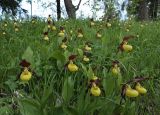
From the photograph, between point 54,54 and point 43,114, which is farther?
point 54,54

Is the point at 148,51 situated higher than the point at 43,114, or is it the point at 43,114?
the point at 148,51

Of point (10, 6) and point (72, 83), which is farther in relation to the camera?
point (10, 6)

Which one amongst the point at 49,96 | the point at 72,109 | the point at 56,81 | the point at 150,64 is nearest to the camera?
the point at 72,109

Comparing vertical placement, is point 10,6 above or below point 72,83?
above

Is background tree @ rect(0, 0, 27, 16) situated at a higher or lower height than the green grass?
higher

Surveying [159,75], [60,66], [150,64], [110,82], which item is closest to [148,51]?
[150,64]

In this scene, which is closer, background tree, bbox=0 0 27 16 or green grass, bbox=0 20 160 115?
green grass, bbox=0 20 160 115

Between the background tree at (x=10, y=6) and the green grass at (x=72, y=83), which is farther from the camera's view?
the background tree at (x=10, y=6)

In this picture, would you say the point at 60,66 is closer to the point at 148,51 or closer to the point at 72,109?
the point at 72,109

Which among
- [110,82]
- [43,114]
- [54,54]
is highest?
[54,54]

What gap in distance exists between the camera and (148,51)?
505 centimetres

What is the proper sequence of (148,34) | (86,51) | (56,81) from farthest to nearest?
1. (148,34)
2. (86,51)
3. (56,81)

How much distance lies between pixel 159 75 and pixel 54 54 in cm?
116

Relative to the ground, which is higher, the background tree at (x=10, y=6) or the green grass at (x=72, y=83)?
the background tree at (x=10, y=6)
